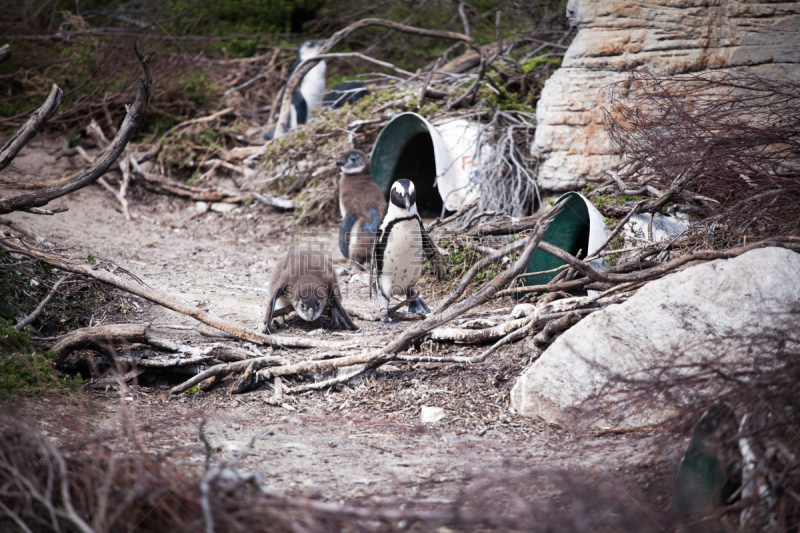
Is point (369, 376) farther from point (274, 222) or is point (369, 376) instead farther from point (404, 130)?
→ point (274, 222)

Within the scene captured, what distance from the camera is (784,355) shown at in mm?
1782

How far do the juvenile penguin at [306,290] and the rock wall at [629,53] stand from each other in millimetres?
2538

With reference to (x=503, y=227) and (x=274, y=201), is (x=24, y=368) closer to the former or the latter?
(x=503, y=227)

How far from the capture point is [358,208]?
6.14 metres

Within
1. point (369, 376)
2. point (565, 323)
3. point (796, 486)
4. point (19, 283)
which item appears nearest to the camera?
point (796, 486)

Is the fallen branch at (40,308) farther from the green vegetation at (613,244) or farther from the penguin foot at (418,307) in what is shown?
the green vegetation at (613,244)

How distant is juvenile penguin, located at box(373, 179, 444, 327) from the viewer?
455 centimetres

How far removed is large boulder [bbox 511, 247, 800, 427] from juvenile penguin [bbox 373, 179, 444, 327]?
1.95 meters

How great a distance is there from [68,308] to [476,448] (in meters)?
2.73

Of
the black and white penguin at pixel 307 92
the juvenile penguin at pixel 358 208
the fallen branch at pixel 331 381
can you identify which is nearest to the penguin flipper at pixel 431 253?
the juvenile penguin at pixel 358 208

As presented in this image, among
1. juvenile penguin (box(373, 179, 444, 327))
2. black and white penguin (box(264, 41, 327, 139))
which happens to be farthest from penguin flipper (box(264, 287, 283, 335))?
black and white penguin (box(264, 41, 327, 139))

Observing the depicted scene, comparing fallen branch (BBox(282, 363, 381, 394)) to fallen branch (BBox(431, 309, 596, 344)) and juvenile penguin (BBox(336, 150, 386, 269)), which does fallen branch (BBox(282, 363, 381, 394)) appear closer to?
fallen branch (BBox(431, 309, 596, 344))

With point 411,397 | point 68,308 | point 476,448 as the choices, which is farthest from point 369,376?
point 68,308

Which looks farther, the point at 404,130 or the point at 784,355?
the point at 404,130
